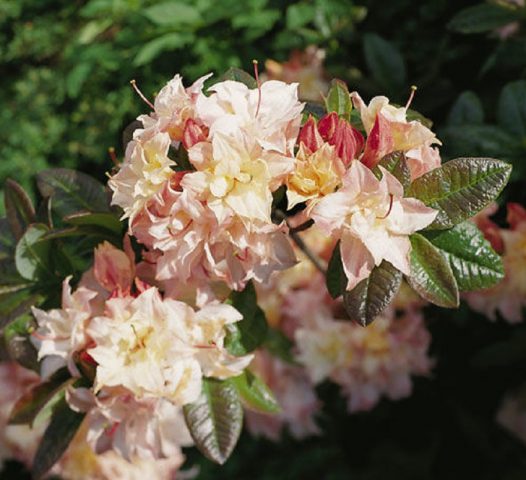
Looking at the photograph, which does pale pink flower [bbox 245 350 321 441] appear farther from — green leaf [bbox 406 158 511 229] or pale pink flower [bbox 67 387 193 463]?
green leaf [bbox 406 158 511 229]

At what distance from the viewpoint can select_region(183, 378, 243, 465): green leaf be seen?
1110mm

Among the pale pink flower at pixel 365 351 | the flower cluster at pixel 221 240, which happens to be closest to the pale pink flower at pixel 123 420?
the flower cluster at pixel 221 240

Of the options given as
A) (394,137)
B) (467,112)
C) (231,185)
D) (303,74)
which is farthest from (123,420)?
(303,74)

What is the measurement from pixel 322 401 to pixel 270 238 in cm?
95

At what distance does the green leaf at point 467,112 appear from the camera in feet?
5.03

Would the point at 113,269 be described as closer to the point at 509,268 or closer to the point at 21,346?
the point at 21,346

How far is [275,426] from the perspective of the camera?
1.84 metres

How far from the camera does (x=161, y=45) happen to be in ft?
6.14

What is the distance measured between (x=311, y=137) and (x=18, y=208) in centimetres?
48

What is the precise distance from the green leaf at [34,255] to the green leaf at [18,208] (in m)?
0.06

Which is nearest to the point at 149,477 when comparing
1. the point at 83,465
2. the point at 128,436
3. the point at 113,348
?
the point at 83,465

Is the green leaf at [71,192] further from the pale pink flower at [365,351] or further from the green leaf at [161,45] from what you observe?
the green leaf at [161,45]

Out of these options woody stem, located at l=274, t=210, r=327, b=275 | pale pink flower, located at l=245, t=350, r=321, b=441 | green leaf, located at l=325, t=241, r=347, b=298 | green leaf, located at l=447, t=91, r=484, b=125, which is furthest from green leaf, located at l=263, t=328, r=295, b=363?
green leaf, located at l=325, t=241, r=347, b=298

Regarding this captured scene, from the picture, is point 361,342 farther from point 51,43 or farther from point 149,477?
point 51,43
